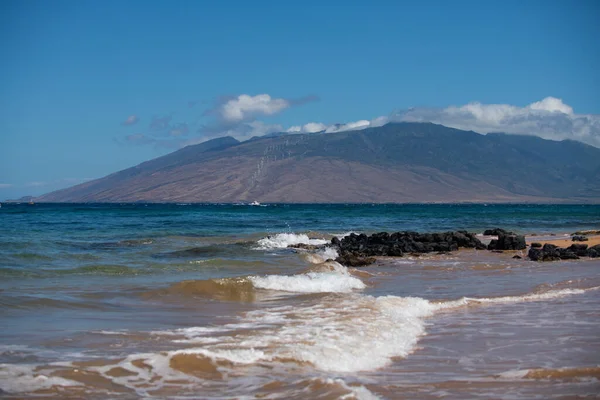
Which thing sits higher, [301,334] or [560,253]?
[560,253]

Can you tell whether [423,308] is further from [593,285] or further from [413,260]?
[413,260]

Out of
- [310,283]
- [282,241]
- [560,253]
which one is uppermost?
[282,241]

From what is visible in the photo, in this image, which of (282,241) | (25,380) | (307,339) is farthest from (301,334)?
(282,241)

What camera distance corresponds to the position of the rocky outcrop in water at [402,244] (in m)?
27.9

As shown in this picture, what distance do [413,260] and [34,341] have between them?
1796cm

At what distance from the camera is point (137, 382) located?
7461 mm

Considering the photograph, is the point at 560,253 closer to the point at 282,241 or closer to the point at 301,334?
the point at 282,241

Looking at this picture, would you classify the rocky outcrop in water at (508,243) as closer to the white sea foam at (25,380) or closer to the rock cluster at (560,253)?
the rock cluster at (560,253)

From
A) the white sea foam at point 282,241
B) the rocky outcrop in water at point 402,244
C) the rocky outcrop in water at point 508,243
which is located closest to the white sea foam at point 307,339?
the rocky outcrop in water at point 402,244

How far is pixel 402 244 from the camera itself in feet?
96.5

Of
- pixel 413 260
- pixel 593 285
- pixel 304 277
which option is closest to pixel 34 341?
pixel 304 277

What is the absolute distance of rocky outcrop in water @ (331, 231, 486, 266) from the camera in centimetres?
2792

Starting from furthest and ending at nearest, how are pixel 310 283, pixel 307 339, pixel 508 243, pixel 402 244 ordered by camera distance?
pixel 402 244 → pixel 508 243 → pixel 310 283 → pixel 307 339

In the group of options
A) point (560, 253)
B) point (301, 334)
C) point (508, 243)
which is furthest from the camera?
point (508, 243)
